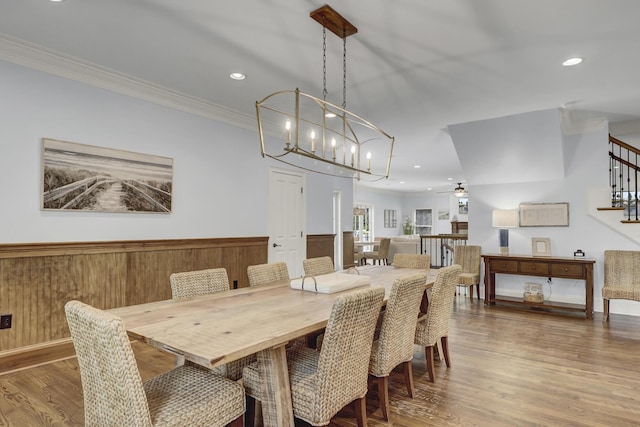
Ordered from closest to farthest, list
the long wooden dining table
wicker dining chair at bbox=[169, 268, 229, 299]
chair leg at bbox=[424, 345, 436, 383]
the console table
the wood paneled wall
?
the long wooden dining table
wicker dining chair at bbox=[169, 268, 229, 299]
chair leg at bbox=[424, 345, 436, 383]
the console table
the wood paneled wall

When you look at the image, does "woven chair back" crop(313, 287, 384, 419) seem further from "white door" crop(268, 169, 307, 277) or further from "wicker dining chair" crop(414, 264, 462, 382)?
"white door" crop(268, 169, 307, 277)

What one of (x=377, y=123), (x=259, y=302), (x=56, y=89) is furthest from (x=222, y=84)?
(x=259, y=302)

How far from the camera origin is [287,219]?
563 cm

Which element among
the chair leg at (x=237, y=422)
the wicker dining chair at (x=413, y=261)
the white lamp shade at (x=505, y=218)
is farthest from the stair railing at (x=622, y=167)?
the chair leg at (x=237, y=422)

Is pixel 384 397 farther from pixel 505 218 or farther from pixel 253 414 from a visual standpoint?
pixel 505 218

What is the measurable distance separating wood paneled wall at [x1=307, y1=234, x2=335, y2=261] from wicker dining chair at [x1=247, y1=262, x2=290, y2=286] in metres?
2.80

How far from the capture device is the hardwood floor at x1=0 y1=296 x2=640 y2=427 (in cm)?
227

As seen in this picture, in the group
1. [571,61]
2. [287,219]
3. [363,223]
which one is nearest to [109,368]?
[571,61]

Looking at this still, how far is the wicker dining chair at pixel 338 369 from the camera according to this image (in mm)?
1687

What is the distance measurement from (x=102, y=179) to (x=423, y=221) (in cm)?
1311

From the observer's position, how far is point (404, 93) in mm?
3904

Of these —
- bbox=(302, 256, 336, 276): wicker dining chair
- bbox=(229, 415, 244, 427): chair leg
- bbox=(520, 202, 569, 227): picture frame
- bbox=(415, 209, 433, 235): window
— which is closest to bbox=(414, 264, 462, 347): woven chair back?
bbox=(302, 256, 336, 276): wicker dining chair

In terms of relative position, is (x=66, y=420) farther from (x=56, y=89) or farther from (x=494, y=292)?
(x=494, y=292)

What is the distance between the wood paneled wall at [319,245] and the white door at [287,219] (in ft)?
0.43
